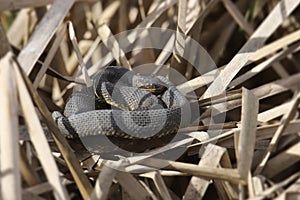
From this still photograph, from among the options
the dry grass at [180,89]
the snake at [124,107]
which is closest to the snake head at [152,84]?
the snake at [124,107]

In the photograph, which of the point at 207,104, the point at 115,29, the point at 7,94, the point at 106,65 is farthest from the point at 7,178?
the point at 115,29

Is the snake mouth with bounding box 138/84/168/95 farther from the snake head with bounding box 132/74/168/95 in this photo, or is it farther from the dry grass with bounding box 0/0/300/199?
the dry grass with bounding box 0/0/300/199

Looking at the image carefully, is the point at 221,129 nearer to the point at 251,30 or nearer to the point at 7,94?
the point at 7,94

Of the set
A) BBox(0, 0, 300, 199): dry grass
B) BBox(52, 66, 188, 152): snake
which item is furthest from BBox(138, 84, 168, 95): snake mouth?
BBox(0, 0, 300, 199): dry grass

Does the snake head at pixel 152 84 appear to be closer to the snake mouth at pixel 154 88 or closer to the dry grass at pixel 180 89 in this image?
the snake mouth at pixel 154 88

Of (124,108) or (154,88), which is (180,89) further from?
(124,108)

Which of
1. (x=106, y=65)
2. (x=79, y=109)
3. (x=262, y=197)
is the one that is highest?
(x=106, y=65)
